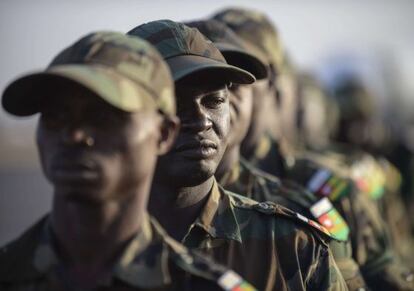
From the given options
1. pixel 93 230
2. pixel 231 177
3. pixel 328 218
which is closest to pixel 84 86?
pixel 93 230

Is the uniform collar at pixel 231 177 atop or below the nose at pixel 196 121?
below

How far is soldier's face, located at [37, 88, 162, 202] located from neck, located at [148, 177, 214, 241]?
3.52 feet

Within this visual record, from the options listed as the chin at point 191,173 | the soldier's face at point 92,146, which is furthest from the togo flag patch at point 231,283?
the chin at point 191,173

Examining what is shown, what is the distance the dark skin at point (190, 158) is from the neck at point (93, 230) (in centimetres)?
96

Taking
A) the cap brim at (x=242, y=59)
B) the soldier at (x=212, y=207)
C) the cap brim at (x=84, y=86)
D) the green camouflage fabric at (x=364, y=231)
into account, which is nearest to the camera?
the cap brim at (x=84, y=86)

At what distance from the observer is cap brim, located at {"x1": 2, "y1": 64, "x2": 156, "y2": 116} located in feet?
12.4

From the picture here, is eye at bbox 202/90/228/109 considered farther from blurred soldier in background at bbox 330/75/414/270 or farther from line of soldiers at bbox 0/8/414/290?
blurred soldier in background at bbox 330/75/414/270

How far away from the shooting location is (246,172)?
21.9 ft

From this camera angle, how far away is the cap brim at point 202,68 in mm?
4805

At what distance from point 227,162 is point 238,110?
13.6 inches

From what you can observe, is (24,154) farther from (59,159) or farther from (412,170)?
(59,159)

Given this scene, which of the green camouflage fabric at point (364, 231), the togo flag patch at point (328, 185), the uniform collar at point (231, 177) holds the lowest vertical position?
the green camouflage fabric at point (364, 231)

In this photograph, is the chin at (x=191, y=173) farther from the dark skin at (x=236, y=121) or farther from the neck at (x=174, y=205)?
the dark skin at (x=236, y=121)

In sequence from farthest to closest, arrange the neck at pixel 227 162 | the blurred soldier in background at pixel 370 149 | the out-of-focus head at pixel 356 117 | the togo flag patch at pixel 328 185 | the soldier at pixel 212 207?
the out-of-focus head at pixel 356 117, the blurred soldier in background at pixel 370 149, the togo flag patch at pixel 328 185, the neck at pixel 227 162, the soldier at pixel 212 207
